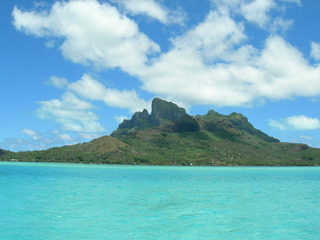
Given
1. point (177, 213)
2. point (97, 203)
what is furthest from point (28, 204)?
point (177, 213)

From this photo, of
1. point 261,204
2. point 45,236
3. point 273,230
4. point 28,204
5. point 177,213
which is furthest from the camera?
point 261,204

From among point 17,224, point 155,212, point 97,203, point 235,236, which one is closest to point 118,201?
point 97,203

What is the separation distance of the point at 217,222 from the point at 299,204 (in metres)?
20.7

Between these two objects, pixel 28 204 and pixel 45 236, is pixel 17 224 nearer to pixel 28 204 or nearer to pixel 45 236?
pixel 45 236

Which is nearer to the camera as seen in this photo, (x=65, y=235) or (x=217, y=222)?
(x=65, y=235)

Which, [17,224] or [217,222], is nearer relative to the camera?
[17,224]

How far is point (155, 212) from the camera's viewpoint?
125 feet

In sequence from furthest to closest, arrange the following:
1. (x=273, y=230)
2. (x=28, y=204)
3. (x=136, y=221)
A: (x=28, y=204) → (x=136, y=221) → (x=273, y=230)

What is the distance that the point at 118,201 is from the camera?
47750mm

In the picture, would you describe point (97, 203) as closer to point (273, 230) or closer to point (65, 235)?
point (65, 235)

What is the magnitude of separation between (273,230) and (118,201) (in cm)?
2489

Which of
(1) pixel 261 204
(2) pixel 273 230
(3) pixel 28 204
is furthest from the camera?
(1) pixel 261 204

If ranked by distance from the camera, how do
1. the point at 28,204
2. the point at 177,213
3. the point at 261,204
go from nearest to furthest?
the point at 177,213, the point at 28,204, the point at 261,204

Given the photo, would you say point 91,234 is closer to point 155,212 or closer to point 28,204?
point 155,212
